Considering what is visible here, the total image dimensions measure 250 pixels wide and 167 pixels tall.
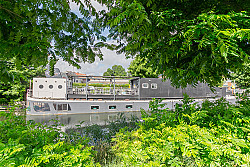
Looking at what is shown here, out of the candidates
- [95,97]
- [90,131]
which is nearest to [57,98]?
[95,97]

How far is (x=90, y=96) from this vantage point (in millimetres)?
10906

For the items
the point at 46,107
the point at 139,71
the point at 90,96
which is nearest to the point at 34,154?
the point at 90,96

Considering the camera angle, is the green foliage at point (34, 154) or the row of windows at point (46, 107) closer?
the green foliage at point (34, 154)

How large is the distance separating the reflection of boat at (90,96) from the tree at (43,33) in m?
6.83

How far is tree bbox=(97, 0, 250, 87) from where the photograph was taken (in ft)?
4.35

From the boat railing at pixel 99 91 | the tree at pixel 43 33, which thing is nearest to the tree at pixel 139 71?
the boat railing at pixel 99 91

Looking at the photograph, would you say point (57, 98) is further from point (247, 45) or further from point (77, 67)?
point (247, 45)

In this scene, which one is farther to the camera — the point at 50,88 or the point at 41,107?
the point at 50,88

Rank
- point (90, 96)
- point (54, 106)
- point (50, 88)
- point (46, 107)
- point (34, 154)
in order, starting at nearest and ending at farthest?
1. point (34, 154)
2. point (54, 106)
3. point (46, 107)
4. point (50, 88)
5. point (90, 96)

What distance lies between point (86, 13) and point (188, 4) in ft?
5.79

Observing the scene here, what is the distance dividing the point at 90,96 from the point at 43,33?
9.64m

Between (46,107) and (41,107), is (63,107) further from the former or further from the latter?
(41,107)

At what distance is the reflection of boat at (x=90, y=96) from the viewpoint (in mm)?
9992

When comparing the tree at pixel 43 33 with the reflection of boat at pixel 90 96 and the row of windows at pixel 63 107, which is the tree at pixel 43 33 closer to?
the reflection of boat at pixel 90 96
